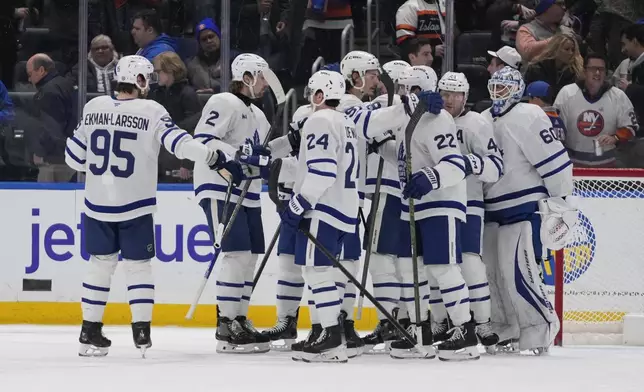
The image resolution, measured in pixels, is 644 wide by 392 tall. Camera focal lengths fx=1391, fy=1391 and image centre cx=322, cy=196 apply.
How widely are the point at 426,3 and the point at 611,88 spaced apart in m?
1.36

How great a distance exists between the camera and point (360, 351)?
7.21m

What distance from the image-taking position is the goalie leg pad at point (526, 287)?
7.27 metres

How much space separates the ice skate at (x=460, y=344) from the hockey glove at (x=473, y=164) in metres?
0.77

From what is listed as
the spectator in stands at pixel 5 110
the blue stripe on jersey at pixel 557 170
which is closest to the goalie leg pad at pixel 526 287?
the blue stripe on jersey at pixel 557 170

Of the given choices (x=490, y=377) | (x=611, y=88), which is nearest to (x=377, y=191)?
(x=490, y=377)

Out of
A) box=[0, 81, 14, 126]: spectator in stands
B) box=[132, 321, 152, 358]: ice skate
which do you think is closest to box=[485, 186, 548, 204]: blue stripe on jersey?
box=[132, 321, 152, 358]: ice skate

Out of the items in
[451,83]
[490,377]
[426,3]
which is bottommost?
[490,377]

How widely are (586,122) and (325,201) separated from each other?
2.55m

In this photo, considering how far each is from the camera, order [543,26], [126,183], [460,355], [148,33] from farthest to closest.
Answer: [148,33], [543,26], [460,355], [126,183]

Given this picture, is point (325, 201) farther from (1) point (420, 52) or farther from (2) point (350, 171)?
(1) point (420, 52)

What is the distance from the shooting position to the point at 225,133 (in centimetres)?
731

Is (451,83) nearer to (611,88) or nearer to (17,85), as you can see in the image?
(611,88)

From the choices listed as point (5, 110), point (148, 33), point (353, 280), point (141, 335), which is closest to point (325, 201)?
point (353, 280)

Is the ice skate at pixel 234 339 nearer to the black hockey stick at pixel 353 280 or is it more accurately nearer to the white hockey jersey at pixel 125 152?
the black hockey stick at pixel 353 280
